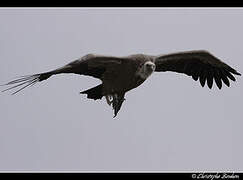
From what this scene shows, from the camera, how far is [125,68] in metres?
13.3

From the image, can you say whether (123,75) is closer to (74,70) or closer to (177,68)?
(74,70)

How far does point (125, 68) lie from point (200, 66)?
2227 millimetres

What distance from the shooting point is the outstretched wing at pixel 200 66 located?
567 inches

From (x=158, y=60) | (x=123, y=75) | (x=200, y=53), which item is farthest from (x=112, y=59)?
(x=200, y=53)

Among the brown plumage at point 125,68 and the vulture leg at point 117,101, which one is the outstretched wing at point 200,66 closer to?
the brown plumage at point 125,68

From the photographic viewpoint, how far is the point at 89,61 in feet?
42.7

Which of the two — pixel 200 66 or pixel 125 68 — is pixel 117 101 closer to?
pixel 125 68

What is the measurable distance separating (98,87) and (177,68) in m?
1.87

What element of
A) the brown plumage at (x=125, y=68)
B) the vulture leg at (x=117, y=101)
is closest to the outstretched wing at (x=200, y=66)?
the brown plumage at (x=125, y=68)

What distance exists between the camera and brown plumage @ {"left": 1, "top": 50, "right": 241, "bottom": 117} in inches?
512


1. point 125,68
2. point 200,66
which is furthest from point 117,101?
point 200,66

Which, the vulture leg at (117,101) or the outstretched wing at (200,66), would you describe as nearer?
the vulture leg at (117,101)

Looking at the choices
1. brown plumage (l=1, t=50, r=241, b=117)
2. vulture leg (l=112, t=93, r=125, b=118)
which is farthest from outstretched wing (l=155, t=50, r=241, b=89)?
vulture leg (l=112, t=93, r=125, b=118)

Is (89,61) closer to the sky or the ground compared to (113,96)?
closer to the sky
